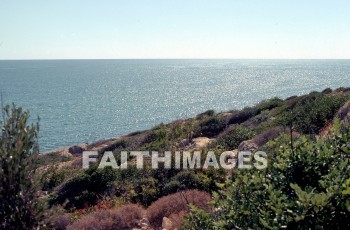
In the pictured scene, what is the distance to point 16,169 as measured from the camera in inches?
192

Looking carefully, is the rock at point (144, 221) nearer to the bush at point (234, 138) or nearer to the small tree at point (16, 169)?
the small tree at point (16, 169)

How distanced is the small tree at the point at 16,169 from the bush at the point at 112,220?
367cm

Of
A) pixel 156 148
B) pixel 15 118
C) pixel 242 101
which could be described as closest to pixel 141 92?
pixel 242 101

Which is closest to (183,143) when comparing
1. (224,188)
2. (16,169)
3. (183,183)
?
(183,183)

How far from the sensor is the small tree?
A: 16.0 ft

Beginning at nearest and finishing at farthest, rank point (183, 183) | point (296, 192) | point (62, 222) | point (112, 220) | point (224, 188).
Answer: point (296, 192), point (224, 188), point (112, 220), point (62, 222), point (183, 183)

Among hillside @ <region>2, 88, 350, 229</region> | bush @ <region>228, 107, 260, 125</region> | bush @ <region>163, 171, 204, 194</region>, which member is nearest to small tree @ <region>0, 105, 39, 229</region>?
hillside @ <region>2, 88, 350, 229</region>

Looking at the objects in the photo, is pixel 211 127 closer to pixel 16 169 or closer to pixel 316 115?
pixel 316 115

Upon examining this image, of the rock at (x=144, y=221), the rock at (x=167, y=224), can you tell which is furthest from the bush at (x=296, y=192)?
the rock at (x=144, y=221)

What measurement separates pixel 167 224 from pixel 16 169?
426 cm

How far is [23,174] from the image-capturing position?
498 cm

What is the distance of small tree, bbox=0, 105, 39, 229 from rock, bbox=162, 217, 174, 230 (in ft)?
12.0

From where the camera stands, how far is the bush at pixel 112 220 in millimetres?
8648

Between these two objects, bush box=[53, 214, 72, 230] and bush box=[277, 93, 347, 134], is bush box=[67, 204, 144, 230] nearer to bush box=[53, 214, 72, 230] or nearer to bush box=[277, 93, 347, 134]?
bush box=[53, 214, 72, 230]
